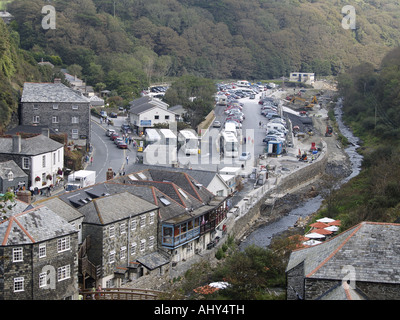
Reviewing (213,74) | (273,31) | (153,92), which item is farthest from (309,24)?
(153,92)

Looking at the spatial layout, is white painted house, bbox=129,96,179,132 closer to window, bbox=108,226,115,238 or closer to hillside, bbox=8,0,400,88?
hillside, bbox=8,0,400,88

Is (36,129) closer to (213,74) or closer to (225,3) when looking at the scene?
(213,74)

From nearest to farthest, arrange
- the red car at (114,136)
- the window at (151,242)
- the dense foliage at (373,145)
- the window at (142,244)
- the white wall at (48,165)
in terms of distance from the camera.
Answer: the window at (142,244)
the window at (151,242)
the dense foliage at (373,145)
the white wall at (48,165)
the red car at (114,136)

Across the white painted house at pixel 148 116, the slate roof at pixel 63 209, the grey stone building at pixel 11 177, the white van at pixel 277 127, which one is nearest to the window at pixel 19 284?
the slate roof at pixel 63 209

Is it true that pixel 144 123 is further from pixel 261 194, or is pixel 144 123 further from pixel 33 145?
pixel 33 145

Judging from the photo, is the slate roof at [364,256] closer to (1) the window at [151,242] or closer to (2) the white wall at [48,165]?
(1) the window at [151,242]
